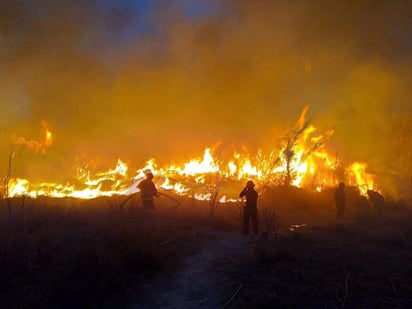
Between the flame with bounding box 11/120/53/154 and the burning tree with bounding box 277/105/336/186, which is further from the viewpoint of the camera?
the flame with bounding box 11/120/53/154

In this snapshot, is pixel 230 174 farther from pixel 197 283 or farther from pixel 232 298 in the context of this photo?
pixel 232 298

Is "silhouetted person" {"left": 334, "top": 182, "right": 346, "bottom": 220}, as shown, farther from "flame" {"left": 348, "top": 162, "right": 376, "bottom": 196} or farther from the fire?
"flame" {"left": 348, "top": 162, "right": 376, "bottom": 196}

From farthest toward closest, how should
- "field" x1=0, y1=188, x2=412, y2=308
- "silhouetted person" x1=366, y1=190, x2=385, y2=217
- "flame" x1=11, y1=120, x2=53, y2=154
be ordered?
1. "flame" x1=11, y1=120, x2=53, y2=154
2. "silhouetted person" x1=366, y1=190, x2=385, y2=217
3. "field" x1=0, y1=188, x2=412, y2=308

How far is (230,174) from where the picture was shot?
2402cm

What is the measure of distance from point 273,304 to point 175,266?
306 centimetres

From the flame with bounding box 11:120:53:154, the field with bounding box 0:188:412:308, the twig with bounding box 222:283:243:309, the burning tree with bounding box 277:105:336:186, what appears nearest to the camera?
the twig with bounding box 222:283:243:309

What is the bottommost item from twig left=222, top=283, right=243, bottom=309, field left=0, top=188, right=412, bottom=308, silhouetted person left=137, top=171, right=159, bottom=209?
twig left=222, top=283, right=243, bottom=309

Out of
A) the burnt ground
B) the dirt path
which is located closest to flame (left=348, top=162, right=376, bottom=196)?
the burnt ground

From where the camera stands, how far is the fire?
21.8m

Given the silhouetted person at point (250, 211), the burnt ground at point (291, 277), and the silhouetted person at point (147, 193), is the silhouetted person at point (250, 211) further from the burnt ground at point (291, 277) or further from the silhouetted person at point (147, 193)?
the silhouetted person at point (147, 193)

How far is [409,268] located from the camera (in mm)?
8141

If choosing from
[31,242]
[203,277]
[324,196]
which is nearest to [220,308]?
[203,277]

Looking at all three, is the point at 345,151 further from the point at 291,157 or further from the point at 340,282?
the point at 340,282

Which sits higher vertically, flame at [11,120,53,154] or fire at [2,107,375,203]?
flame at [11,120,53,154]
